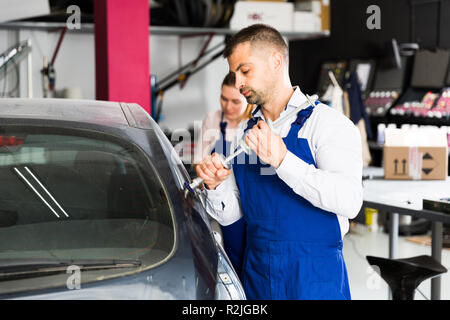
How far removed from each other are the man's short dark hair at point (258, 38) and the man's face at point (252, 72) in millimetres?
17

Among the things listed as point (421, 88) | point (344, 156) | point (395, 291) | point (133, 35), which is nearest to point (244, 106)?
point (133, 35)

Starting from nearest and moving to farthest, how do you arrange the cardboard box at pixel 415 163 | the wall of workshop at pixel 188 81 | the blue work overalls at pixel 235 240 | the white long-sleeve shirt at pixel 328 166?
the white long-sleeve shirt at pixel 328 166
the blue work overalls at pixel 235 240
the cardboard box at pixel 415 163
the wall of workshop at pixel 188 81

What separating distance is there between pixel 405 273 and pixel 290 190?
122 centimetres

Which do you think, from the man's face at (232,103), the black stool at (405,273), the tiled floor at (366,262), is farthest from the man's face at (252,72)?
the tiled floor at (366,262)

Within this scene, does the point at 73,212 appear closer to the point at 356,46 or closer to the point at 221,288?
the point at 221,288

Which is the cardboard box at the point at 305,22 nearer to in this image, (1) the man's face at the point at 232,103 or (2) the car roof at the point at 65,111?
(1) the man's face at the point at 232,103

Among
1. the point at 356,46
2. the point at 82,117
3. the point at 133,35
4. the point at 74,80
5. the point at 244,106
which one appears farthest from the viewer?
the point at 356,46

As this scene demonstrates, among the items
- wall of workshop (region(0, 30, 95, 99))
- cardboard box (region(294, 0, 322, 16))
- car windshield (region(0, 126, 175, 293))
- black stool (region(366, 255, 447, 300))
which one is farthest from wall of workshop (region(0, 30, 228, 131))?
car windshield (region(0, 126, 175, 293))

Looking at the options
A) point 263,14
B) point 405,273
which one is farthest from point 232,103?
point 263,14

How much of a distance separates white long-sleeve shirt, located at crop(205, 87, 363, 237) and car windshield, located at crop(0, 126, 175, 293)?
1.25 feet

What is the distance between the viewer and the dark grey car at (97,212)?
49.7 inches

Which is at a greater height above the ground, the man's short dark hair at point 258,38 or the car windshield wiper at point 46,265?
the man's short dark hair at point 258,38

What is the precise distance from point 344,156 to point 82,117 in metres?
0.73

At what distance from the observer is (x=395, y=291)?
9.39 ft
